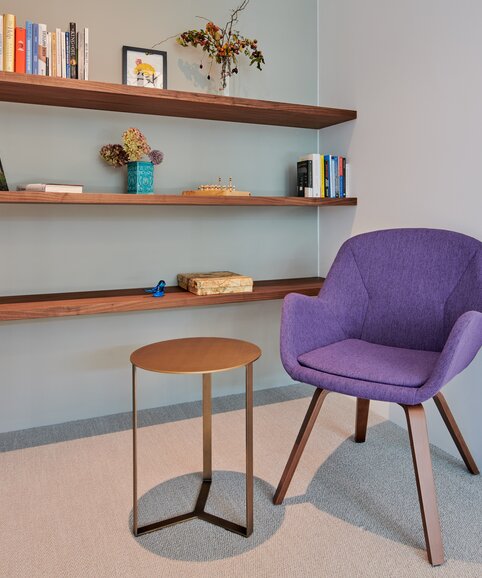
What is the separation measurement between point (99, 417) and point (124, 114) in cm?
145

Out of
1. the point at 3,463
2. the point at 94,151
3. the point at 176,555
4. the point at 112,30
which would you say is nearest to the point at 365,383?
Answer: the point at 176,555

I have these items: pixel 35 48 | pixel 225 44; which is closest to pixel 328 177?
pixel 225 44

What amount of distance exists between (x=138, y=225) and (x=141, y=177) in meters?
0.30

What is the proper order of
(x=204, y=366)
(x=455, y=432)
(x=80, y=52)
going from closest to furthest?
(x=204, y=366) → (x=455, y=432) → (x=80, y=52)

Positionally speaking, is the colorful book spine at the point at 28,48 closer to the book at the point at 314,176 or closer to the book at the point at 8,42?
the book at the point at 8,42

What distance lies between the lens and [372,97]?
2537 mm

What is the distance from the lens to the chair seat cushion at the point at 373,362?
1597mm

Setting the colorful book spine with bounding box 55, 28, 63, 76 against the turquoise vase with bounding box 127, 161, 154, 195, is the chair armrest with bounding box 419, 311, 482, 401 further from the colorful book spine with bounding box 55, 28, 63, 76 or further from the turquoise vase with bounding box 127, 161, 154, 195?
the colorful book spine with bounding box 55, 28, 63, 76

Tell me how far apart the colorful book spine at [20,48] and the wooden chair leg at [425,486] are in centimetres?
185

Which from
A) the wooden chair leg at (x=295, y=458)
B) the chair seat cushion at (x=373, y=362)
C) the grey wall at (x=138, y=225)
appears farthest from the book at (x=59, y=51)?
the wooden chair leg at (x=295, y=458)

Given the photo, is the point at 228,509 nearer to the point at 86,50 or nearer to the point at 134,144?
the point at 134,144

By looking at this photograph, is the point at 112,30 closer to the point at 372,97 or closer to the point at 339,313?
the point at 372,97

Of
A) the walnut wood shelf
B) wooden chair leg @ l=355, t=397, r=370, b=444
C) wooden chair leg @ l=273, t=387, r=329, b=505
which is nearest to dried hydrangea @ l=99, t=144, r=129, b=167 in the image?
the walnut wood shelf

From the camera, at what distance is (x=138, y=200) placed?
7.28 ft
